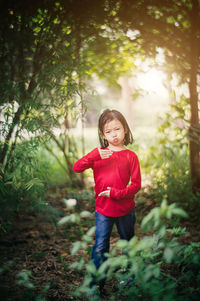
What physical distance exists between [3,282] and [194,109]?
2847 mm

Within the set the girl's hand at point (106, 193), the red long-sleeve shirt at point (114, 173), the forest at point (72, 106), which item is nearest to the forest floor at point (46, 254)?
the forest at point (72, 106)

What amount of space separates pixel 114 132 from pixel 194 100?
5.30ft

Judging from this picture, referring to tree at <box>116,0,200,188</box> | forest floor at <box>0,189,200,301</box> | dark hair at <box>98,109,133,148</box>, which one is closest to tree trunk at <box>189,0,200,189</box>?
tree at <box>116,0,200,188</box>

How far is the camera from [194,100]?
2990 millimetres

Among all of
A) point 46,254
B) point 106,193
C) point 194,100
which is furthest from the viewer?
point 194,100

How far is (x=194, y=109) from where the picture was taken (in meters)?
3.00

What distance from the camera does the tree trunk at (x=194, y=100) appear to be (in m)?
2.77

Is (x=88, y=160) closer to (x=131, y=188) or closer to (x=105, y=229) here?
(x=131, y=188)

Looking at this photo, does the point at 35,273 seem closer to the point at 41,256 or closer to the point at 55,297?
the point at 41,256

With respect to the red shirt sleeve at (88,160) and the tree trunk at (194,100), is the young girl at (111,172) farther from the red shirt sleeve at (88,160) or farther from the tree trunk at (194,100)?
the tree trunk at (194,100)

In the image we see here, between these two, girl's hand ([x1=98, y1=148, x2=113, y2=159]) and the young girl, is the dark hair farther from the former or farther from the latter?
girl's hand ([x1=98, y1=148, x2=113, y2=159])

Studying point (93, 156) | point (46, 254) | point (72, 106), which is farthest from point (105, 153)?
point (46, 254)

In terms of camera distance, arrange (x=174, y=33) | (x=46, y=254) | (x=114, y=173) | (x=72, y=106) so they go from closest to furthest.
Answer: (x=114, y=173) → (x=72, y=106) → (x=46, y=254) → (x=174, y=33)

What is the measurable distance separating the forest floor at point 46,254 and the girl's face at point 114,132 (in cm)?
113
